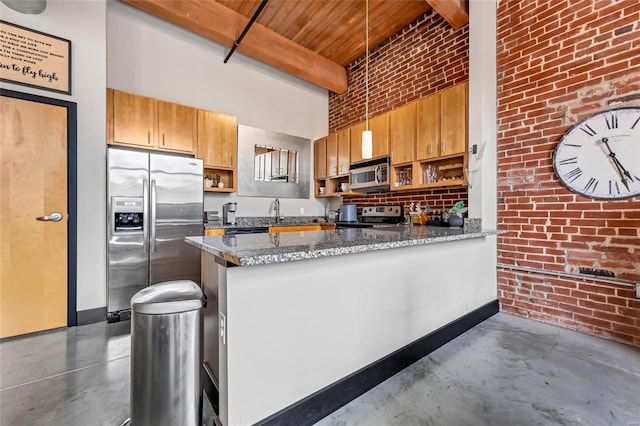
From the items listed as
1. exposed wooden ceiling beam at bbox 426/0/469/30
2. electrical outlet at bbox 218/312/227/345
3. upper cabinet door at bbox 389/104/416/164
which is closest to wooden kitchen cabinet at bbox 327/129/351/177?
upper cabinet door at bbox 389/104/416/164

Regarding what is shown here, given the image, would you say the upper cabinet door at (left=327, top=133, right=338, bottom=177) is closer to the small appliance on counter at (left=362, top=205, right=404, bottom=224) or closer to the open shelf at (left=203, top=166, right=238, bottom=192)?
the small appliance on counter at (left=362, top=205, right=404, bottom=224)

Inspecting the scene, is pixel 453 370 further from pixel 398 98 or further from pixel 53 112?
pixel 53 112

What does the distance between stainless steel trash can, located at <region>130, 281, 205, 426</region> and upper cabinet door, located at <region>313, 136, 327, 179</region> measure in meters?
3.89

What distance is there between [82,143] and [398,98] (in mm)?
3998

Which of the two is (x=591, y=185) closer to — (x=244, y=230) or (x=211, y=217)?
(x=244, y=230)

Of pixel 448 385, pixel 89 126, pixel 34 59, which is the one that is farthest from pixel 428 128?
pixel 34 59

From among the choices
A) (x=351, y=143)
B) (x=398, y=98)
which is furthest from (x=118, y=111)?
(x=398, y=98)

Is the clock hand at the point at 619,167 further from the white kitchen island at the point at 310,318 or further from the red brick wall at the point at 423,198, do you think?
the white kitchen island at the point at 310,318

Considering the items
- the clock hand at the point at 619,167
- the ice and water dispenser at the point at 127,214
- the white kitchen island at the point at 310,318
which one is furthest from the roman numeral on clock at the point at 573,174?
the ice and water dispenser at the point at 127,214

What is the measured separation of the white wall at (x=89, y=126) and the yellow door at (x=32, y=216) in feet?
0.43

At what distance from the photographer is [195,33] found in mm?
3861

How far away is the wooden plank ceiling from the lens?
3.23m

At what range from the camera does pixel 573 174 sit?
2402 millimetres

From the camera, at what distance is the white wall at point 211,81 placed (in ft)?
11.0
